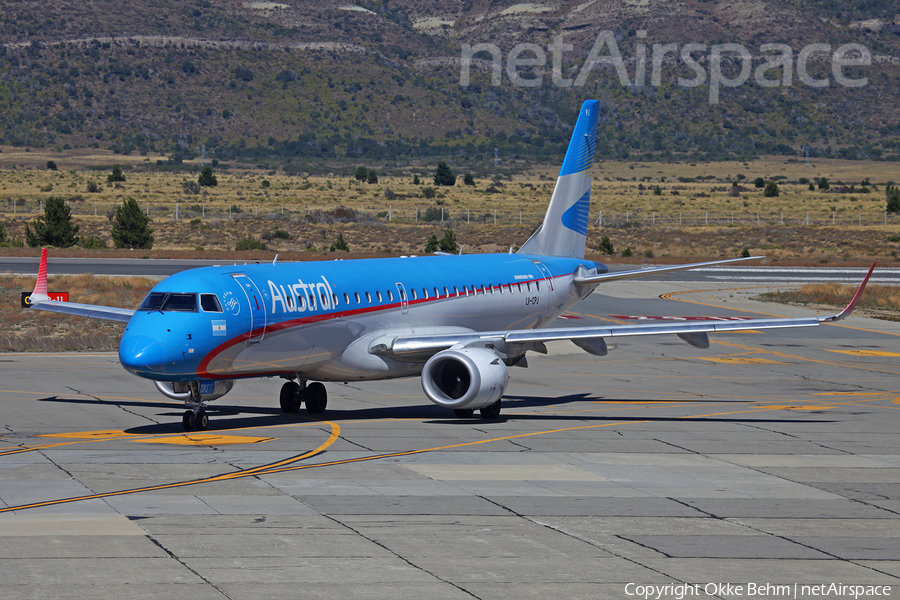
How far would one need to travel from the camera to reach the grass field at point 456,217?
350 ft

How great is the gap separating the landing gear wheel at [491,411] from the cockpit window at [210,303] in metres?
7.72

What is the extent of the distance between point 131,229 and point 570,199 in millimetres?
67579

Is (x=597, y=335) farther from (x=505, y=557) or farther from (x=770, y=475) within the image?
(x=505, y=557)

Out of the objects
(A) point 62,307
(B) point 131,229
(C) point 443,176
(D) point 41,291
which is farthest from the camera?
(C) point 443,176

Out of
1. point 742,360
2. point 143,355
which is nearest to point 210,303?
point 143,355

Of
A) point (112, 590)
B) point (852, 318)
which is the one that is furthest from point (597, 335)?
point (852, 318)

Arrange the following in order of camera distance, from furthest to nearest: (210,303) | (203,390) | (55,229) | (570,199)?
(55,229) < (570,199) < (203,390) < (210,303)

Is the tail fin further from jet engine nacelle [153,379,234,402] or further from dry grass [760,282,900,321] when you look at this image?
dry grass [760,282,900,321]

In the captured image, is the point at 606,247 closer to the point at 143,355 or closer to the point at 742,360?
the point at 742,360

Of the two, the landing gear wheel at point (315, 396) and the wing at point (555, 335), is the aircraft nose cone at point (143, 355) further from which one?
the wing at point (555, 335)

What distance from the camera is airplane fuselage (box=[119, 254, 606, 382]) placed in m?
25.8

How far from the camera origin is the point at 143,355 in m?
25.0

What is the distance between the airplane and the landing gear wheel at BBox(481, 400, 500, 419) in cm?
3

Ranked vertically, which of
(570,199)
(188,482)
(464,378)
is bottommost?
(188,482)
